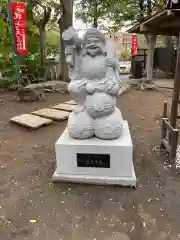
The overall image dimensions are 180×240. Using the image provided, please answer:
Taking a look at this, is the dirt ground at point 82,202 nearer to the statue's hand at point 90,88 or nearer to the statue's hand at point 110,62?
the statue's hand at point 90,88

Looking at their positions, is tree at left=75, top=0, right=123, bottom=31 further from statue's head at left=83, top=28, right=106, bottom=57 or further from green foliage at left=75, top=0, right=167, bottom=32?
statue's head at left=83, top=28, right=106, bottom=57

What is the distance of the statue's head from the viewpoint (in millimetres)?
2316

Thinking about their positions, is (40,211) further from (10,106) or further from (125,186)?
(10,106)

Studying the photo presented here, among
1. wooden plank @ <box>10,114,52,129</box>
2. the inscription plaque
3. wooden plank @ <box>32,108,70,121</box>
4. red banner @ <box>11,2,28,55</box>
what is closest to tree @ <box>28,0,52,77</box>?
red banner @ <box>11,2,28,55</box>

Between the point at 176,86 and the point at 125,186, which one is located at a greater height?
the point at 176,86

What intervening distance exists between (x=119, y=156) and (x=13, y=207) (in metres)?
1.06

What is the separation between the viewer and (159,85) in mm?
8141

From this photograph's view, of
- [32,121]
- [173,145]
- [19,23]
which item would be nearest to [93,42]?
[173,145]

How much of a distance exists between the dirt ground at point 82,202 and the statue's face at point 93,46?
1.33 m

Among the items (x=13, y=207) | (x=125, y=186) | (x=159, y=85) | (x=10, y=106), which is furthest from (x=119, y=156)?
(x=159, y=85)

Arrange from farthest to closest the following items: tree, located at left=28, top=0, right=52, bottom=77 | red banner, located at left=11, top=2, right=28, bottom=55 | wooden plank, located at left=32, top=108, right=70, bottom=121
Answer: tree, located at left=28, top=0, right=52, bottom=77
red banner, located at left=11, top=2, right=28, bottom=55
wooden plank, located at left=32, top=108, right=70, bottom=121

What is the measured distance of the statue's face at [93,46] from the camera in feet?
7.60

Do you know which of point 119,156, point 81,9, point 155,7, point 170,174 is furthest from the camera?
point 81,9

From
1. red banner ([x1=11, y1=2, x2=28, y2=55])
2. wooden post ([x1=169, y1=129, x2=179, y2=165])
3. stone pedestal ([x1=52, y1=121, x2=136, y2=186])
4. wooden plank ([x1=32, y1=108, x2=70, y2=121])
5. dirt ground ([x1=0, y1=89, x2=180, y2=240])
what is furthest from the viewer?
red banner ([x1=11, y1=2, x2=28, y2=55])
